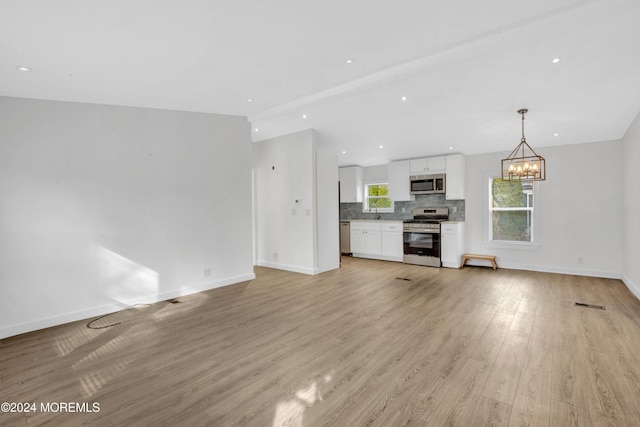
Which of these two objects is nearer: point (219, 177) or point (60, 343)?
point (60, 343)

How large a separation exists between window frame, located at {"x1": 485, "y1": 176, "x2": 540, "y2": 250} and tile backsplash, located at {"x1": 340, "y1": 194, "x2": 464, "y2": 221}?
54cm

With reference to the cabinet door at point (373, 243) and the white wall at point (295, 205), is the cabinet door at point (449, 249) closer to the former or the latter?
the cabinet door at point (373, 243)

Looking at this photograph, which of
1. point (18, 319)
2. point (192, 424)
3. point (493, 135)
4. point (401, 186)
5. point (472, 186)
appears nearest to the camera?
point (192, 424)

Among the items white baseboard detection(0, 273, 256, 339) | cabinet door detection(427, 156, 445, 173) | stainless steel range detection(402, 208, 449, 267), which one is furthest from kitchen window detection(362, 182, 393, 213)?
white baseboard detection(0, 273, 256, 339)

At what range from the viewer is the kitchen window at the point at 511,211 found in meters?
5.96

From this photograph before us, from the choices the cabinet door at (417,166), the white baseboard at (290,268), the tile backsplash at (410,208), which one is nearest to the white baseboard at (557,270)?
the tile backsplash at (410,208)

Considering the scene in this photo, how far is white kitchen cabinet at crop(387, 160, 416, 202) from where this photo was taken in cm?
708

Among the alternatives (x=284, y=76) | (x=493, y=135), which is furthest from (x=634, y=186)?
(x=284, y=76)

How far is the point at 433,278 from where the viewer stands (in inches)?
208

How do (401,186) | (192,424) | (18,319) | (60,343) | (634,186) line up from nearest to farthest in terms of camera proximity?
(192,424) → (60,343) → (18,319) → (634,186) → (401,186)

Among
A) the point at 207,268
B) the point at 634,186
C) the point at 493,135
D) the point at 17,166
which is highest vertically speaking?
the point at 493,135

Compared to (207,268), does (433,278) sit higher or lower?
lower

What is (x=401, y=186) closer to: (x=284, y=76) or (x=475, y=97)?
(x=475, y=97)

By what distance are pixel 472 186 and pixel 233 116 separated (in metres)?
5.04
